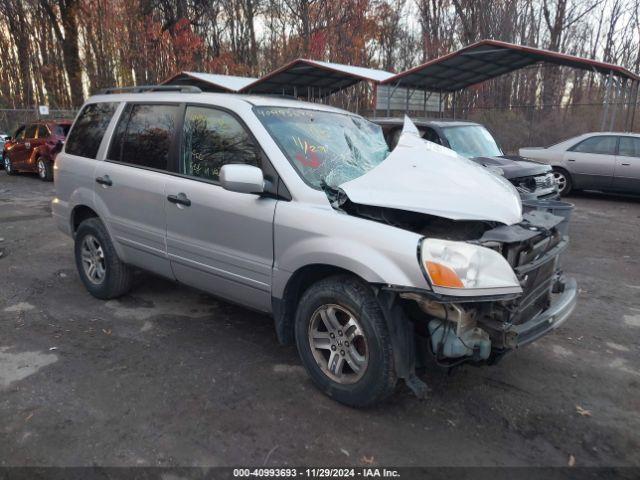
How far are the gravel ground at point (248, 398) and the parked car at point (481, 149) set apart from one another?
9.22 ft

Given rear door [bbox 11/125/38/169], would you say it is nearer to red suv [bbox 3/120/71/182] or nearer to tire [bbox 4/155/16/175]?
red suv [bbox 3/120/71/182]

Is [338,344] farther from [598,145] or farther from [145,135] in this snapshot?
[598,145]

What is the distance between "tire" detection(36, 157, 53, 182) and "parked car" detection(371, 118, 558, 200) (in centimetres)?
996

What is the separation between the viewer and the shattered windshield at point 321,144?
3.42 meters

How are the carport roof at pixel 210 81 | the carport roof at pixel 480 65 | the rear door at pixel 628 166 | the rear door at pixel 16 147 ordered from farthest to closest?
1. the carport roof at pixel 210 81
2. the rear door at pixel 16 147
3. the carport roof at pixel 480 65
4. the rear door at pixel 628 166

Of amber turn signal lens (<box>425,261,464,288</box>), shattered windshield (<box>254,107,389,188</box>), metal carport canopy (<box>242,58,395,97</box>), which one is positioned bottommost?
amber turn signal lens (<box>425,261,464,288</box>)

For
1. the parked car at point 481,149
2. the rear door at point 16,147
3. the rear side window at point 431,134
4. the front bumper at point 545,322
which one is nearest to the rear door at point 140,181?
the front bumper at point 545,322

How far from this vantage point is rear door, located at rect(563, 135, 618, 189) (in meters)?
11.0

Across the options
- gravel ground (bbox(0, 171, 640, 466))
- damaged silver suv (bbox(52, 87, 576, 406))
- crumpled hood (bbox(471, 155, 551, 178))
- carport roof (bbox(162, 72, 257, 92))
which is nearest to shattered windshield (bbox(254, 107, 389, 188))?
damaged silver suv (bbox(52, 87, 576, 406))

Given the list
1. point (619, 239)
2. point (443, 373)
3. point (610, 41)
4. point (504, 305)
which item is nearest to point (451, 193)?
point (504, 305)

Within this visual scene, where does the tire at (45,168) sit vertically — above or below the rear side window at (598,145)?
below

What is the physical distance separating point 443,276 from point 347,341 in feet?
2.55

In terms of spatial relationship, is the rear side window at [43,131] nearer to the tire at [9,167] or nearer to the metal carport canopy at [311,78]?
the tire at [9,167]

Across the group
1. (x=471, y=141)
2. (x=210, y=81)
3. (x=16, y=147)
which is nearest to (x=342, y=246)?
(x=471, y=141)
